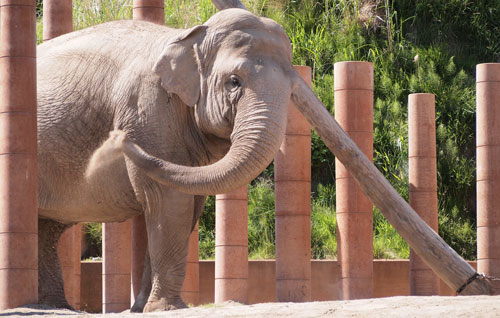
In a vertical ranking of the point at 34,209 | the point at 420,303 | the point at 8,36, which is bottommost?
the point at 420,303

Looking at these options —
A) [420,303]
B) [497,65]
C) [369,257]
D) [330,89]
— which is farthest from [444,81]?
[420,303]

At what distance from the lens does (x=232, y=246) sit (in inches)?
560

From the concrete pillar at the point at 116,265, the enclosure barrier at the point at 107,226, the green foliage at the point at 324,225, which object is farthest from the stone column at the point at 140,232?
the green foliage at the point at 324,225

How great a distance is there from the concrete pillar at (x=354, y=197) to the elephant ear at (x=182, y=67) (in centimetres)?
360

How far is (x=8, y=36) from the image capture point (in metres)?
10.7

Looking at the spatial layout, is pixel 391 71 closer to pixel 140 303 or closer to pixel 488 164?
pixel 488 164

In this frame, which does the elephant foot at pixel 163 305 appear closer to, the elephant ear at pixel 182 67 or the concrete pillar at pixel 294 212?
the elephant ear at pixel 182 67

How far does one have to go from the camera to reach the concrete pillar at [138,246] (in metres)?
13.5

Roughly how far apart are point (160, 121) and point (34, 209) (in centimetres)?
155

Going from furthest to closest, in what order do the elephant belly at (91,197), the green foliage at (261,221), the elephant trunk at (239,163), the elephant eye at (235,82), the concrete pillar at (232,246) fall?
the green foliage at (261,221) → the concrete pillar at (232,246) → the elephant belly at (91,197) → the elephant eye at (235,82) → the elephant trunk at (239,163)

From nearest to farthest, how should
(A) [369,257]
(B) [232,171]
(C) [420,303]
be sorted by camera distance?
(C) [420,303], (B) [232,171], (A) [369,257]

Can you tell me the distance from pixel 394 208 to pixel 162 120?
3421 mm

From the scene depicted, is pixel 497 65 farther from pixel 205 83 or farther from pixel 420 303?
pixel 420 303

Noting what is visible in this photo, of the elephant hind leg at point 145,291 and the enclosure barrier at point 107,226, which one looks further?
the elephant hind leg at point 145,291
